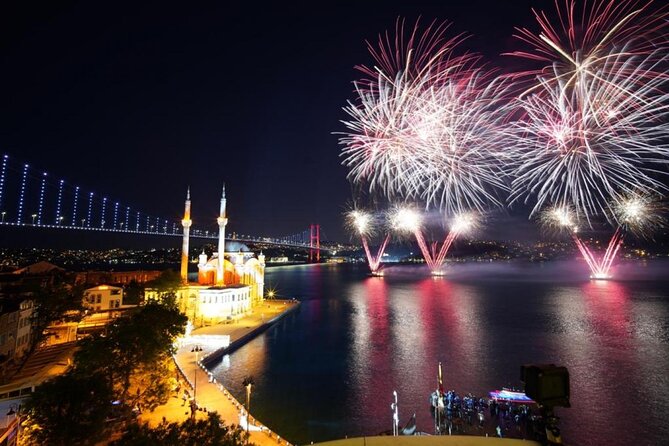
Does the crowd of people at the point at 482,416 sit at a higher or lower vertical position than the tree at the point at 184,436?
lower

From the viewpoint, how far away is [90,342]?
46.4 feet

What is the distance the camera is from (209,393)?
15.7 m

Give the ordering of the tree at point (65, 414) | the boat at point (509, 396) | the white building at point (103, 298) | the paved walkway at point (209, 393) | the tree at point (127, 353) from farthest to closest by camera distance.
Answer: the white building at point (103, 298) < the boat at point (509, 396) < the tree at point (127, 353) < the paved walkway at point (209, 393) < the tree at point (65, 414)

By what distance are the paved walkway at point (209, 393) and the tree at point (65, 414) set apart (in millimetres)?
3169

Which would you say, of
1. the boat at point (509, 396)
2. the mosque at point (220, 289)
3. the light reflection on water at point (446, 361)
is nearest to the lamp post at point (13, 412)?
the light reflection on water at point (446, 361)

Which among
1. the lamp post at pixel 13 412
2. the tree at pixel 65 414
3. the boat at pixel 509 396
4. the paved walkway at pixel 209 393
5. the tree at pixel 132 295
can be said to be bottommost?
the boat at pixel 509 396

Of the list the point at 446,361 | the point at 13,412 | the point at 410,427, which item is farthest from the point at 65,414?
the point at 446,361

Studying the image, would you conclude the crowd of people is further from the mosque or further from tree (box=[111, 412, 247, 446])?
the mosque

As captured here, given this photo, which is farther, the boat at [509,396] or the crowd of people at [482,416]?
the boat at [509,396]

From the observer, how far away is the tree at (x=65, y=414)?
9250 millimetres

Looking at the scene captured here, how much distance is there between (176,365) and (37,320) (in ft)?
26.5

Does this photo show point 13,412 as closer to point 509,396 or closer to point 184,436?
point 184,436

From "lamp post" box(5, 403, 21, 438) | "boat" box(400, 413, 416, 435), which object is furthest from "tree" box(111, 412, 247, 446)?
"boat" box(400, 413, 416, 435)

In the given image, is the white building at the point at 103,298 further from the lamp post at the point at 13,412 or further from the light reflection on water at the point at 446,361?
the lamp post at the point at 13,412
